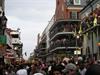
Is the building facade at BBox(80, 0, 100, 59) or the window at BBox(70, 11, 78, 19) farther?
the window at BBox(70, 11, 78, 19)

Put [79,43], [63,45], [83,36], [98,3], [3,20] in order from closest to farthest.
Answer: [3,20]
[98,3]
[83,36]
[79,43]
[63,45]

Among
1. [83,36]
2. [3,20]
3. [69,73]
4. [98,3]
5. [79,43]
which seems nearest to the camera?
[69,73]

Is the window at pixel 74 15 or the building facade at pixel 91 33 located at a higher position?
the window at pixel 74 15

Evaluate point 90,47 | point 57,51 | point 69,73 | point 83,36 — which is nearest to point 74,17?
point 57,51

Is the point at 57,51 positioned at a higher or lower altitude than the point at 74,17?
lower

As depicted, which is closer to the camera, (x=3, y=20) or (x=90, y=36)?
(x=3, y=20)

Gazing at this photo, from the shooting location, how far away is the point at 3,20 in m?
42.6

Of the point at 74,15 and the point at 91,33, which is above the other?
the point at 74,15

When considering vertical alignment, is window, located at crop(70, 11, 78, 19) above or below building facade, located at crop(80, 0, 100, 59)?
above

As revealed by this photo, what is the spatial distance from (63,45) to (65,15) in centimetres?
682

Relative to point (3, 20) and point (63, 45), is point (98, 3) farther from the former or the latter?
point (63, 45)

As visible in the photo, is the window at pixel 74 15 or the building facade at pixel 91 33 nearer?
the building facade at pixel 91 33

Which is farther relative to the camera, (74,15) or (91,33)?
(74,15)

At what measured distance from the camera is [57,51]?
3553 inches
